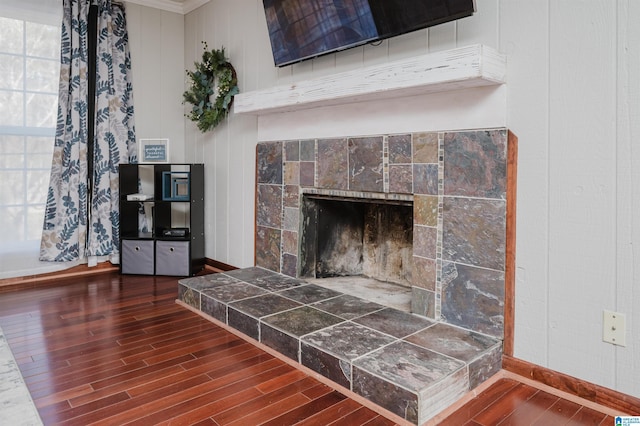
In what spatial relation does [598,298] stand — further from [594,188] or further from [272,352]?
[272,352]

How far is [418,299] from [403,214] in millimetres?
688

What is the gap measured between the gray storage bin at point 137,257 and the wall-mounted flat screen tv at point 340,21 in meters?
1.82

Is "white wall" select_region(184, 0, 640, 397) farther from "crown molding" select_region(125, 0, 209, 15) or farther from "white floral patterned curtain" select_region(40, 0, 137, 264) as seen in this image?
"white floral patterned curtain" select_region(40, 0, 137, 264)

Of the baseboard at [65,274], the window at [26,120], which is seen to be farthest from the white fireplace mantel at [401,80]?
the window at [26,120]

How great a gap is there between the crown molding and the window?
0.79m

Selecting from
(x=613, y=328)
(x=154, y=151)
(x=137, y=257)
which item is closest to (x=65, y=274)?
(x=137, y=257)

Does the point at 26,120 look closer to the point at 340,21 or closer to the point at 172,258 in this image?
the point at 172,258

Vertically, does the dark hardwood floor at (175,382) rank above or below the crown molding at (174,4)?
below

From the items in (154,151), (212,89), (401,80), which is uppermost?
(212,89)

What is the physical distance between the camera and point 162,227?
156 inches

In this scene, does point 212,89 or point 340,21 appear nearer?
point 340,21

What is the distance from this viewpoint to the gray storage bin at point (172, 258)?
366 cm

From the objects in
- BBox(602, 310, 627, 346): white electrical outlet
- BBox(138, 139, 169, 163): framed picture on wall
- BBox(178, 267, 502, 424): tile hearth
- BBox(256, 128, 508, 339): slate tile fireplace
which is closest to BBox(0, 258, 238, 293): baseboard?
BBox(256, 128, 508, 339): slate tile fireplace

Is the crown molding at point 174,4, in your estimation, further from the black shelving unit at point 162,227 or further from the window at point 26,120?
the black shelving unit at point 162,227
